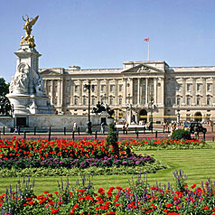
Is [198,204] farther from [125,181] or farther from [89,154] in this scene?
[89,154]

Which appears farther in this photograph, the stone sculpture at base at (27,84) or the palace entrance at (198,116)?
the palace entrance at (198,116)

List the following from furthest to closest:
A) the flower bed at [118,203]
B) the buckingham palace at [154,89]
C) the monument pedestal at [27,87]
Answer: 1. the buckingham palace at [154,89]
2. the monument pedestal at [27,87]
3. the flower bed at [118,203]

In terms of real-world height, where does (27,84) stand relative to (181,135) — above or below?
above

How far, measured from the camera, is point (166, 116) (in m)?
95.0

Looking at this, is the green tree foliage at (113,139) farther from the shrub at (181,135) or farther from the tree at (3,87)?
the tree at (3,87)

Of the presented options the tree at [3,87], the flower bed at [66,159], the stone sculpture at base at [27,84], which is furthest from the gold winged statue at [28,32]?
the tree at [3,87]

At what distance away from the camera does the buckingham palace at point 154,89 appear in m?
96.1

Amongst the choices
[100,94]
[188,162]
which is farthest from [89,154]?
[100,94]

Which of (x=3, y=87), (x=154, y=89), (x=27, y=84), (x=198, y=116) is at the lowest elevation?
(x=198, y=116)

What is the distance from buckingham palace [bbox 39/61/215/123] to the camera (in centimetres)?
9612

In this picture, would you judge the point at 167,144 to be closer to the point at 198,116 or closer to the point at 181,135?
the point at 181,135

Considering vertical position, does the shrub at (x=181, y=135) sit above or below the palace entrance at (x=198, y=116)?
below

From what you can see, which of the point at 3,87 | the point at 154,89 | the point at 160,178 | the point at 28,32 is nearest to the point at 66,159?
the point at 160,178

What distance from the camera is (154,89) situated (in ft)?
321
